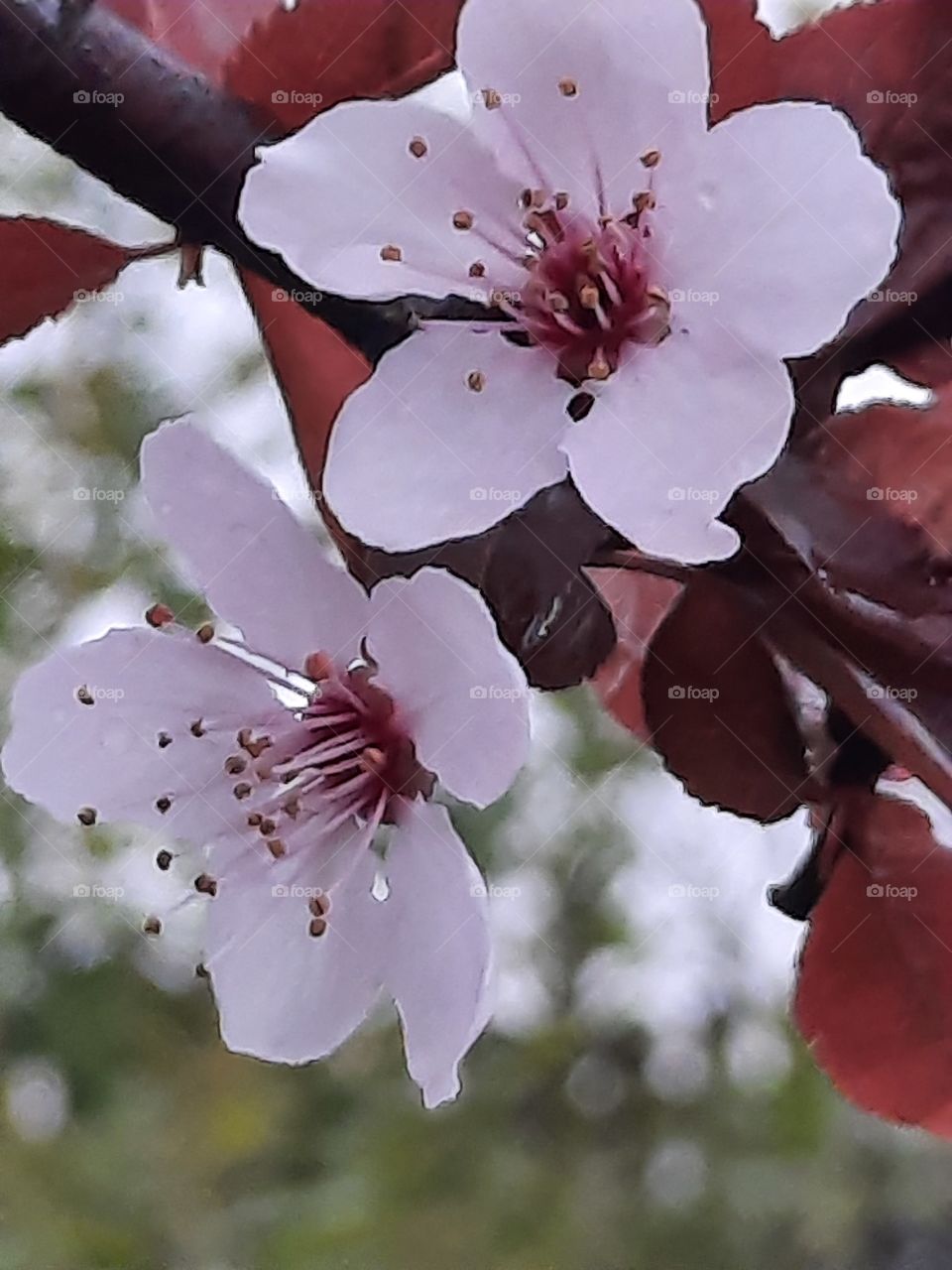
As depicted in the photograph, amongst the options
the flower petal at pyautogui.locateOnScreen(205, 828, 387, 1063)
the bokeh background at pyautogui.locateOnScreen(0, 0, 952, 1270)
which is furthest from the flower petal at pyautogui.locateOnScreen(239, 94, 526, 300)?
the bokeh background at pyautogui.locateOnScreen(0, 0, 952, 1270)

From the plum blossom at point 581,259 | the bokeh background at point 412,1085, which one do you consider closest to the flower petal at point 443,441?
the plum blossom at point 581,259

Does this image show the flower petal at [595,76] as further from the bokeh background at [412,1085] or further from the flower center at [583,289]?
the bokeh background at [412,1085]

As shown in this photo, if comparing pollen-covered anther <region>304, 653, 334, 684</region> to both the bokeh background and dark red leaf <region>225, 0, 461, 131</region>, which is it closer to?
dark red leaf <region>225, 0, 461, 131</region>

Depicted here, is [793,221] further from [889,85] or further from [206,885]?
[206,885]

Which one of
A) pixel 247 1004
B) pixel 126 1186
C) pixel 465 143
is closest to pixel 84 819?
pixel 247 1004

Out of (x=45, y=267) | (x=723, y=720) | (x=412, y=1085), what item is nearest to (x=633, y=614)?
(x=723, y=720)

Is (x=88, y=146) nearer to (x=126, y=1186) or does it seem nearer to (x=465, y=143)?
(x=465, y=143)
